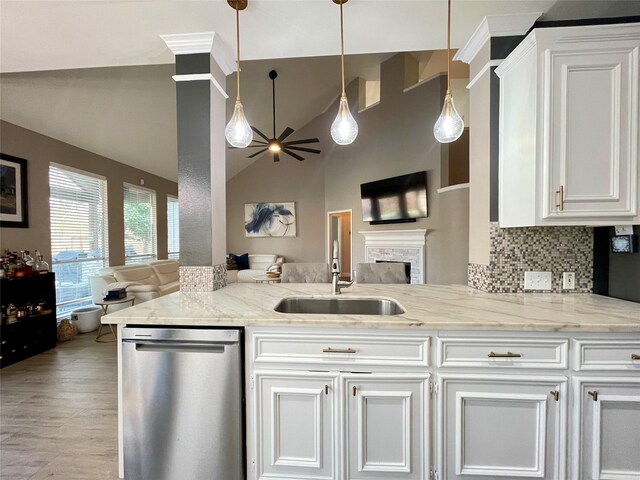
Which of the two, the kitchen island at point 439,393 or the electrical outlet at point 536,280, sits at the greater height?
the electrical outlet at point 536,280

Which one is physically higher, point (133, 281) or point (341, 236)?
point (341, 236)

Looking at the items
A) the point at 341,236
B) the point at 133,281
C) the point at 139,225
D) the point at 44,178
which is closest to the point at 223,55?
the point at 44,178

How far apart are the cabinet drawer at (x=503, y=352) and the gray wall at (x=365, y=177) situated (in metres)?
2.91

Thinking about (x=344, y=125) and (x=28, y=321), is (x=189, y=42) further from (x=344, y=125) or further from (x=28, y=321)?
(x=28, y=321)

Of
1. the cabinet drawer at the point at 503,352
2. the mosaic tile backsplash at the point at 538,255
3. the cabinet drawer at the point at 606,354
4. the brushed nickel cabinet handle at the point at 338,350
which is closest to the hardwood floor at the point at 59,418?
the brushed nickel cabinet handle at the point at 338,350

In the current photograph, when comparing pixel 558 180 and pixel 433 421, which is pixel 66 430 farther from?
pixel 558 180

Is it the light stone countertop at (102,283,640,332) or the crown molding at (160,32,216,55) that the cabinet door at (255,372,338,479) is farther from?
the crown molding at (160,32,216,55)

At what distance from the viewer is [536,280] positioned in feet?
6.22

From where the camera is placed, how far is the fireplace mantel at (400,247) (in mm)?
4762

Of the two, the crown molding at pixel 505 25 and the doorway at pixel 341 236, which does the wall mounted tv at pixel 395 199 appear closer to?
the doorway at pixel 341 236

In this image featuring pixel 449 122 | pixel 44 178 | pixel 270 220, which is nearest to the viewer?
pixel 449 122

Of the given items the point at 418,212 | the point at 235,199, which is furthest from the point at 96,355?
the point at 235,199

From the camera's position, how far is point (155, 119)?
163 inches

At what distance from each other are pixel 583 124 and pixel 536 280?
0.94m
